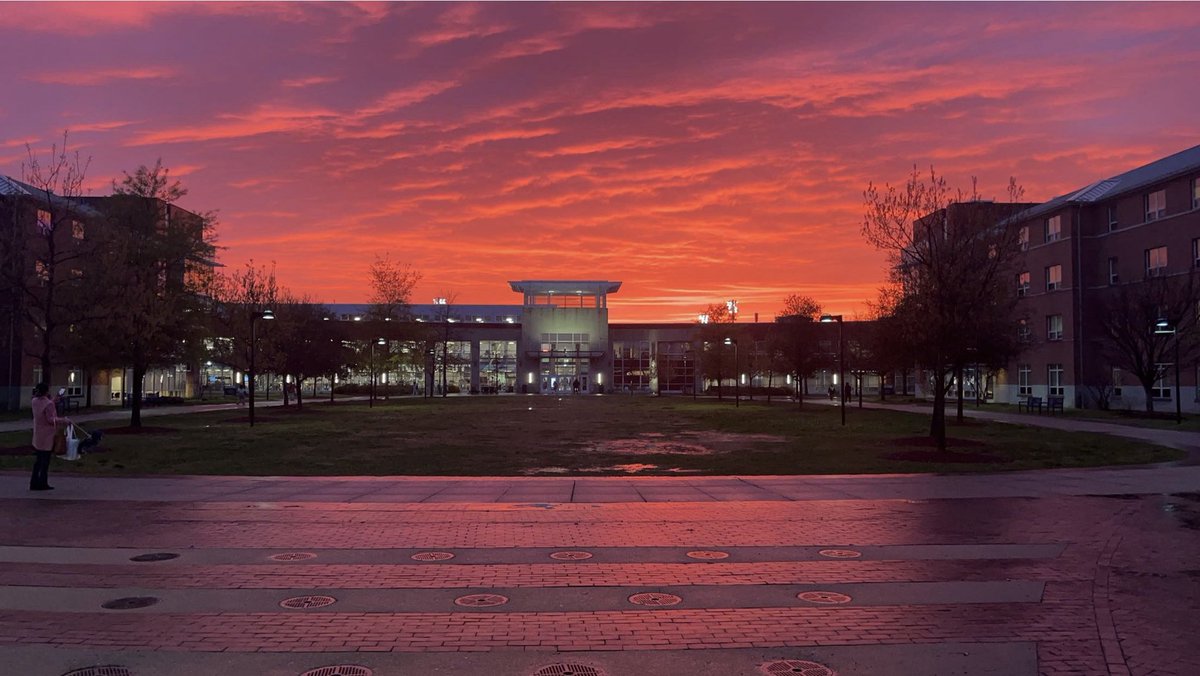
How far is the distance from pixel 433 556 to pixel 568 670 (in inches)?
159

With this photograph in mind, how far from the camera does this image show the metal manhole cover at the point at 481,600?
291 inches

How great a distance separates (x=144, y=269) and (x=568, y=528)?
27.7m

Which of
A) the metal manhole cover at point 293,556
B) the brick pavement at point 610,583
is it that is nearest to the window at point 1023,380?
the brick pavement at point 610,583

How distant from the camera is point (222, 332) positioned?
5312 centimetres

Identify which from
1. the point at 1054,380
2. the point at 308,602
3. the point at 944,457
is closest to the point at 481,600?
the point at 308,602

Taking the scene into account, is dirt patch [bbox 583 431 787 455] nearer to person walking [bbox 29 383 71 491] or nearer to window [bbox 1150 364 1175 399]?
person walking [bbox 29 383 71 491]

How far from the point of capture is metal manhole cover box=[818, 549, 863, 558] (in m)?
9.45

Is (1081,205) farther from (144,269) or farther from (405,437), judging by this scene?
(144,269)

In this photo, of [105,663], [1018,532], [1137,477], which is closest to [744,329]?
[1137,477]

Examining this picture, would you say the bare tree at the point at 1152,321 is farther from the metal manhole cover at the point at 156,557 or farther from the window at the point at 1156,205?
the metal manhole cover at the point at 156,557

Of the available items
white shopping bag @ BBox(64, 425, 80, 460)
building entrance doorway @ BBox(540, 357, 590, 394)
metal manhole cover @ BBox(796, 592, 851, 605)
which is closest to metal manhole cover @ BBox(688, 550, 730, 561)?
metal manhole cover @ BBox(796, 592, 851, 605)

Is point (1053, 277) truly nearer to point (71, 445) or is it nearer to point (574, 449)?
point (574, 449)

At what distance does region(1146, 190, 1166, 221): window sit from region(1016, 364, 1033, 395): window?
15.4 metres

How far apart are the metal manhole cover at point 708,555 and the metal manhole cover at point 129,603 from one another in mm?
5458
